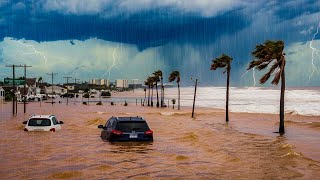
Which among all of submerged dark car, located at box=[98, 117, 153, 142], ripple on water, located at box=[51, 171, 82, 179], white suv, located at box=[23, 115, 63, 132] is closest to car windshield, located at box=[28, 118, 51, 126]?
white suv, located at box=[23, 115, 63, 132]

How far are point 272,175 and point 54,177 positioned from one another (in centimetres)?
701

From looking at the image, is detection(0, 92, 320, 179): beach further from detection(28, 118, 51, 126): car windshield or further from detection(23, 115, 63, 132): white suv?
detection(28, 118, 51, 126): car windshield

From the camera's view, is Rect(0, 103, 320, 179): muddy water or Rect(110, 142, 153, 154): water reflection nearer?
Rect(0, 103, 320, 179): muddy water

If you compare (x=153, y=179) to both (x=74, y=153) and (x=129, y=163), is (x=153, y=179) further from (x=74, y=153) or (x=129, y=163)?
(x=74, y=153)

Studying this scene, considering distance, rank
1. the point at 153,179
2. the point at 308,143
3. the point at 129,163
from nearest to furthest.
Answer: the point at 153,179 < the point at 129,163 < the point at 308,143

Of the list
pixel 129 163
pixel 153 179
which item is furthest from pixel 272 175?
pixel 129 163

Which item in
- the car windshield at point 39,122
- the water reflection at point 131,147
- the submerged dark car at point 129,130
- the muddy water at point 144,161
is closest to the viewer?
the muddy water at point 144,161

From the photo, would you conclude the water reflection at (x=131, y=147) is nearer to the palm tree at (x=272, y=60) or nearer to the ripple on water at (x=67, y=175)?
the ripple on water at (x=67, y=175)

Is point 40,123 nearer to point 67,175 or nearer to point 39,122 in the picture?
point 39,122

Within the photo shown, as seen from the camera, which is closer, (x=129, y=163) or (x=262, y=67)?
(x=129, y=163)

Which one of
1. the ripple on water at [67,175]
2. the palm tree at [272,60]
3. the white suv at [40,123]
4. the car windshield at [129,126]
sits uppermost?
the palm tree at [272,60]

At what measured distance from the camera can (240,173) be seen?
13.5 m

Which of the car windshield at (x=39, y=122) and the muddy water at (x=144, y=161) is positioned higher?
the car windshield at (x=39, y=122)

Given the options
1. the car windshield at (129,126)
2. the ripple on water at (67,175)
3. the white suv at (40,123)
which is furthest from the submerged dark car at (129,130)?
the white suv at (40,123)
